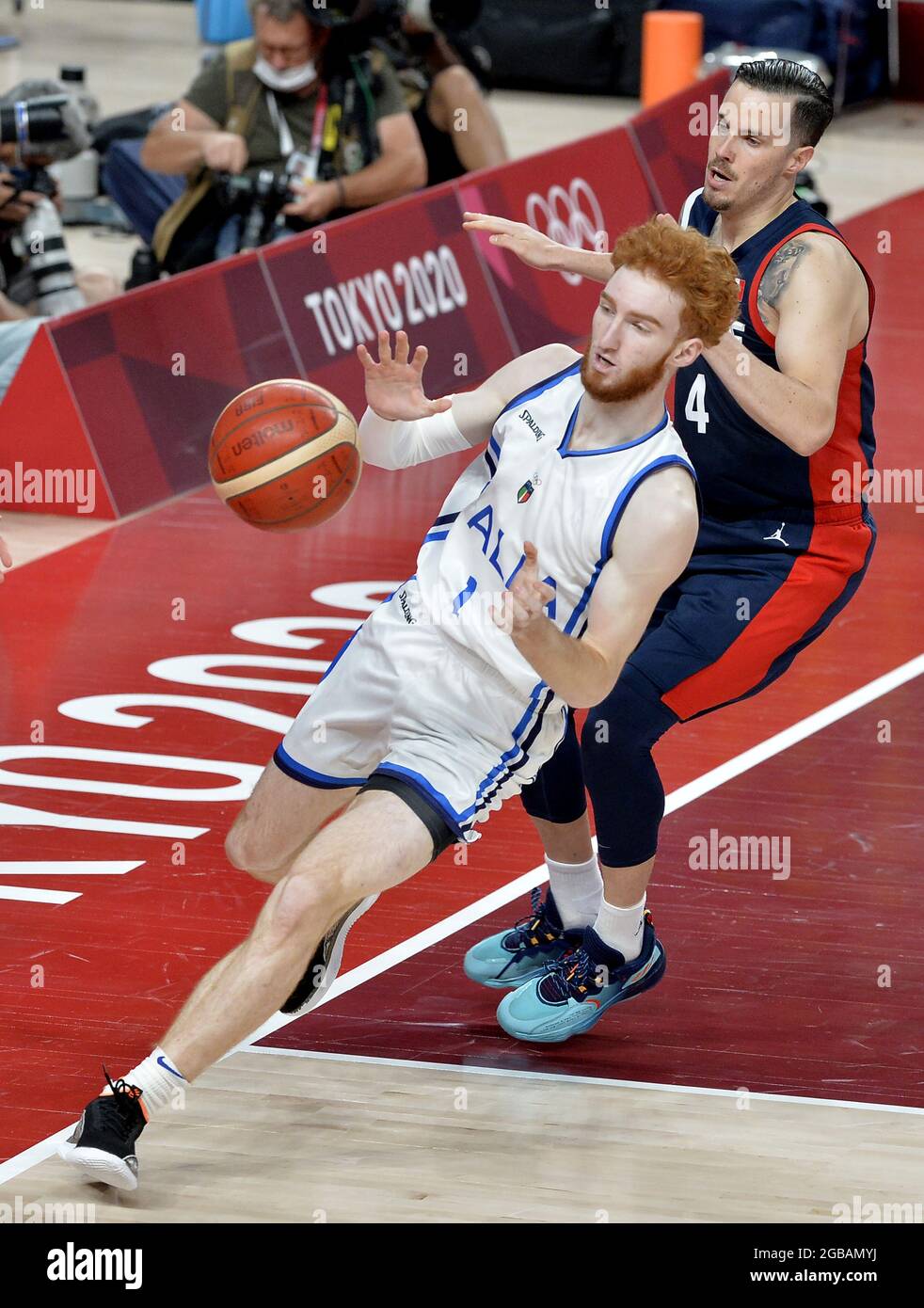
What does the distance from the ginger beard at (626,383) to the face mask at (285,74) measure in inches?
239

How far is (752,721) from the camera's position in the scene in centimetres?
725

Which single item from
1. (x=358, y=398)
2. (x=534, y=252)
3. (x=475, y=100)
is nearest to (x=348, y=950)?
(x=534, y=252)

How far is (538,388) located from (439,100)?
732cm

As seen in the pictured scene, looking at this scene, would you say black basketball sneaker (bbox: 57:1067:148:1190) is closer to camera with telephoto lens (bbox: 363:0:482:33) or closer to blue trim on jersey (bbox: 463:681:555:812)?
blue trim on jersey (bbox: 463:681:555:812)

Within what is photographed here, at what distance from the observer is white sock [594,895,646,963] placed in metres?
5.06

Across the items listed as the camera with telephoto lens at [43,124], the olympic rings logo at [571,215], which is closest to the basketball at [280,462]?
the camera with telephoto lens at [43,124]

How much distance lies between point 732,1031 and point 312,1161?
1.21 meters

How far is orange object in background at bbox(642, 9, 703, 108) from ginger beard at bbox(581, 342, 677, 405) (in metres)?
13.2

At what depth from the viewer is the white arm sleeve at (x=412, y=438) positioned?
4.80 meters

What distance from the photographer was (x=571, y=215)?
38.8 ft

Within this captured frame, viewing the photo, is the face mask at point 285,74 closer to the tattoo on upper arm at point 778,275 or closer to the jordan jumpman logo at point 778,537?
the tattoo on upper arm at point 778,275

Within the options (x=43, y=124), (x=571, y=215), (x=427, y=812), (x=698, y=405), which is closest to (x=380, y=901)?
(x=427, y=812)
